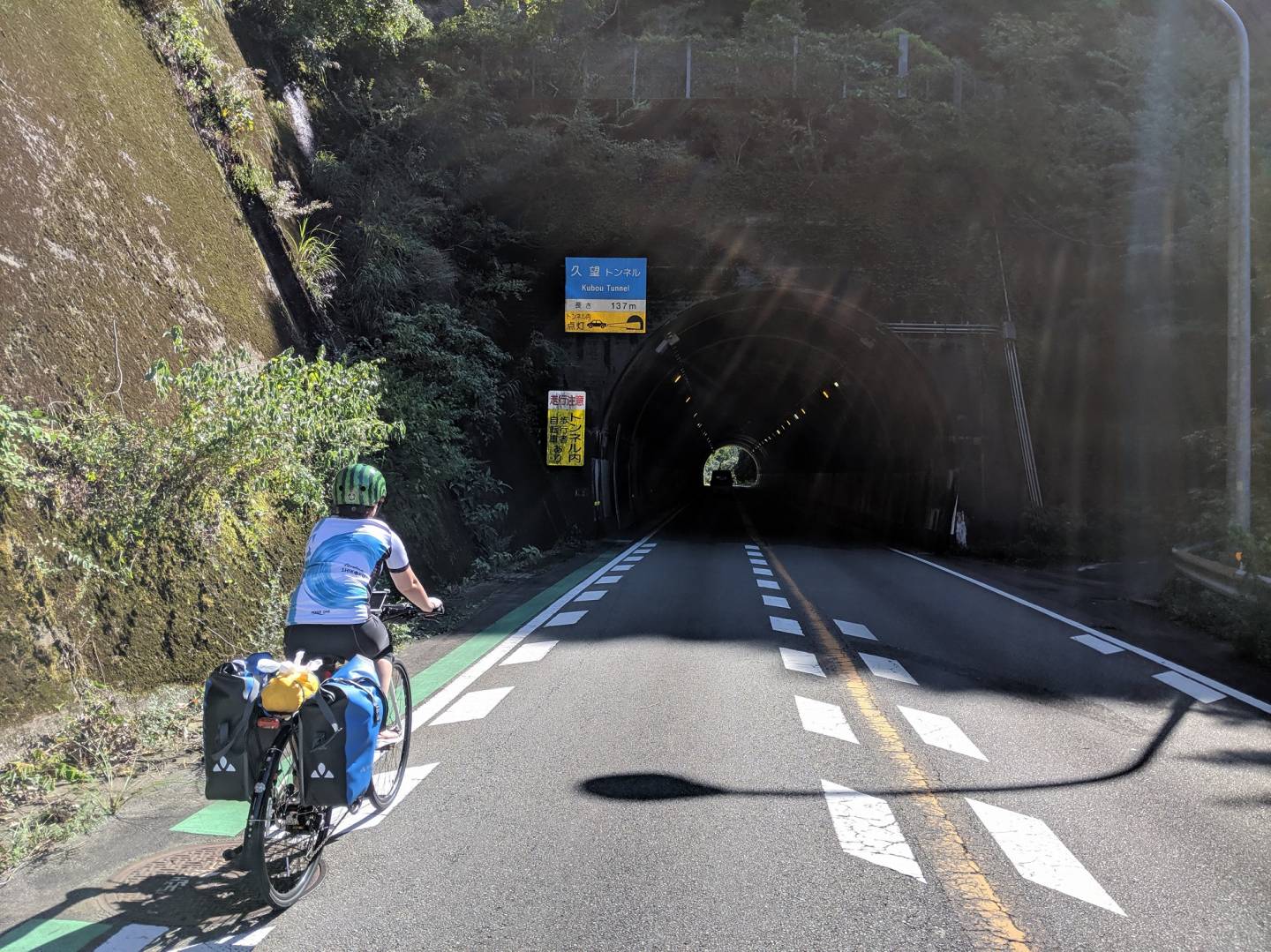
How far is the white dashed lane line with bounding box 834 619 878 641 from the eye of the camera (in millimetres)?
11031

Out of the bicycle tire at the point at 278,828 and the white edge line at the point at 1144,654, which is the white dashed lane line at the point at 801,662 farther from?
the bicycle tire at the point at 278,828

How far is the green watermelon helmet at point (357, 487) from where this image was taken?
15.9 feet

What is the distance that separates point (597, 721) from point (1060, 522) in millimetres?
19384

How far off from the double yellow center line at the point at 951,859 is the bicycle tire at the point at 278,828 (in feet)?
8.69

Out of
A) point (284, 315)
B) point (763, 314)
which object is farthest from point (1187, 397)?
point (284, 315)

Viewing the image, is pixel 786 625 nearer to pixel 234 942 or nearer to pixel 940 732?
pixel 940 732

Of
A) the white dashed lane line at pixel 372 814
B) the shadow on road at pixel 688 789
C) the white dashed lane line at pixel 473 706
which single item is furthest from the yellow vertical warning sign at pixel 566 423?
the shadow on road at pixel 688 789

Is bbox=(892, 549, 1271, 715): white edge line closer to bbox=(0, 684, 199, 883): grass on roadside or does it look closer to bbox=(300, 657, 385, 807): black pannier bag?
bbox=(300, 657, 385, 807): black pannier bag

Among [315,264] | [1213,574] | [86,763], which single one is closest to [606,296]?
[315,264]

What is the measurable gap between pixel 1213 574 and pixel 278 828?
13.2m

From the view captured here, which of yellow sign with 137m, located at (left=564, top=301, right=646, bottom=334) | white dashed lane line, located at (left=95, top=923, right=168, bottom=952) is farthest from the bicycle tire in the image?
yellow sign with 137m, located at (left=564, top=301, right=646, bottom=334)

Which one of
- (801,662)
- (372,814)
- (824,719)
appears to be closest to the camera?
(372,814)

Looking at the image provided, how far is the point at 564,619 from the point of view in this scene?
1198 cm

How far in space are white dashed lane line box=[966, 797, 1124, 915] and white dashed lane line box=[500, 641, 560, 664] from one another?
15.8ft
